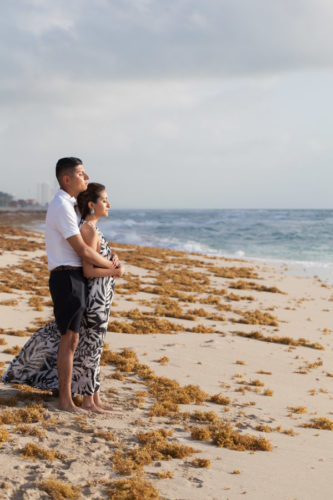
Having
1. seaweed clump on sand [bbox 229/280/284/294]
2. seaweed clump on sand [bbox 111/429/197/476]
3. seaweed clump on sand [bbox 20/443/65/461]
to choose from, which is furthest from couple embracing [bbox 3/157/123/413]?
seaweed clump on sand [bbox 229/280/284/294]

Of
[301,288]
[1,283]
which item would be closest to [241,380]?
[1,283]

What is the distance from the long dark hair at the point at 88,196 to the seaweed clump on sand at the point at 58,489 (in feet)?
6.72

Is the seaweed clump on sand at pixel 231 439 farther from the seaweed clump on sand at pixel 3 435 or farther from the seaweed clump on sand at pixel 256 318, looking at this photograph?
the seaweed clump on sand at pixel 256 318

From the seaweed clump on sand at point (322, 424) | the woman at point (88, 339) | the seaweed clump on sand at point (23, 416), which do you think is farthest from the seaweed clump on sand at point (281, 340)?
the seaweed clump on sand at point (23, 416)

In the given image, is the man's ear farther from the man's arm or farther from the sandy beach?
the sandy beach

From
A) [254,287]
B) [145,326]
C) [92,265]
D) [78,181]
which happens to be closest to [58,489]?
[92,265]

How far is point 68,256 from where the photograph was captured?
3844 millimetres

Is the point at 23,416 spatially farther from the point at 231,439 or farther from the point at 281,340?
the point at 281,340

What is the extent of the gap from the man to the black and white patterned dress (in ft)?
0.47

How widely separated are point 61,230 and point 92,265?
38 cm

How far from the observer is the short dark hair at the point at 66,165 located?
387cm

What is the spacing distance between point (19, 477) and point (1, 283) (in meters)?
7.43

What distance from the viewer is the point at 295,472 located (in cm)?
344

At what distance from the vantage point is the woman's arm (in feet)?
12.7
